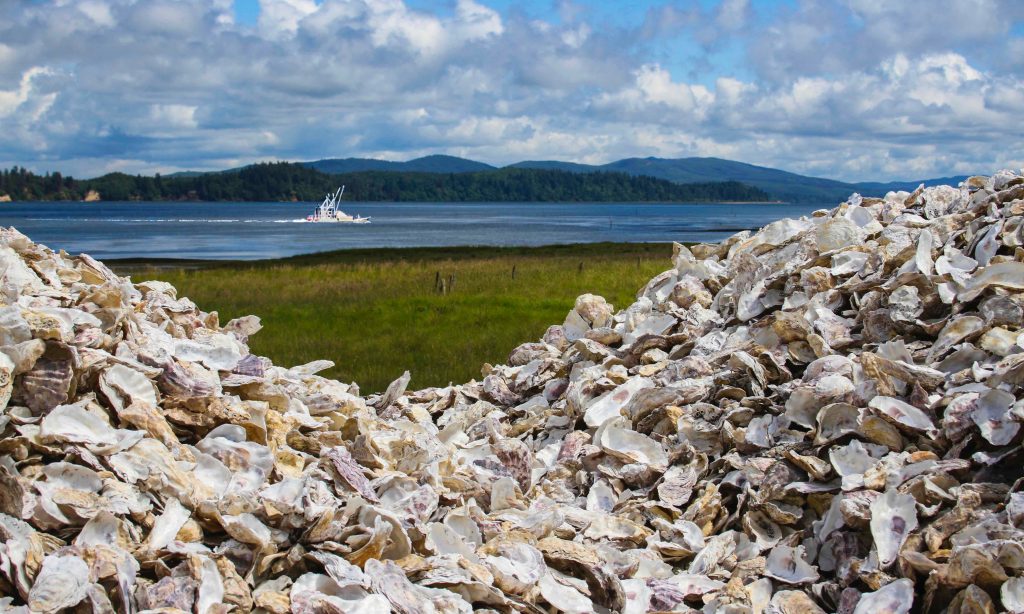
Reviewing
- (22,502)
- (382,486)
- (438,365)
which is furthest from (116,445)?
→ (438,365)

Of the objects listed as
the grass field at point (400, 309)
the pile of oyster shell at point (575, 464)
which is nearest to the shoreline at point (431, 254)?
the grass field at point (400, 309)

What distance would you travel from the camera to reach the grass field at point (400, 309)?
14.2 m

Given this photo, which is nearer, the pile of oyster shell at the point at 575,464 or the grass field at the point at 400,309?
the pile of oyster shell at the point at 575,464

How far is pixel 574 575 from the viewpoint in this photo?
4.84m

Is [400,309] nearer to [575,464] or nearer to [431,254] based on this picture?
[575,464]

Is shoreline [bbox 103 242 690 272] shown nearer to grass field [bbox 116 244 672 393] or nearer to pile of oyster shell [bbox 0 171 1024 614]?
grass field [bbox 116 244 672 393]

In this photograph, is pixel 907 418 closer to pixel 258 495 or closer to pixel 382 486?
pixel 382 486

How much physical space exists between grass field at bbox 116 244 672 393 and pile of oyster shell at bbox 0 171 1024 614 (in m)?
6.02

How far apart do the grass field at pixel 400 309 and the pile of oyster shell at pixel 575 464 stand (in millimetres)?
6021

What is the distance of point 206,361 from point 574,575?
2713 millimetres

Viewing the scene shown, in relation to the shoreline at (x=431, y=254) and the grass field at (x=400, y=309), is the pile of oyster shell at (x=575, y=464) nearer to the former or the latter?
the grass field at (x=400, y=309)

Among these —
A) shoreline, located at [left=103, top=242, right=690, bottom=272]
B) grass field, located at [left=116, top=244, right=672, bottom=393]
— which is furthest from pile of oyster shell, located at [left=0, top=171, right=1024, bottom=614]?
shoreline, located at [left=103, top=242, right=690, bottom=272]

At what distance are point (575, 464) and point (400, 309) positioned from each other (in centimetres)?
1312

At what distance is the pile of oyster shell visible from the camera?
13.7ft
